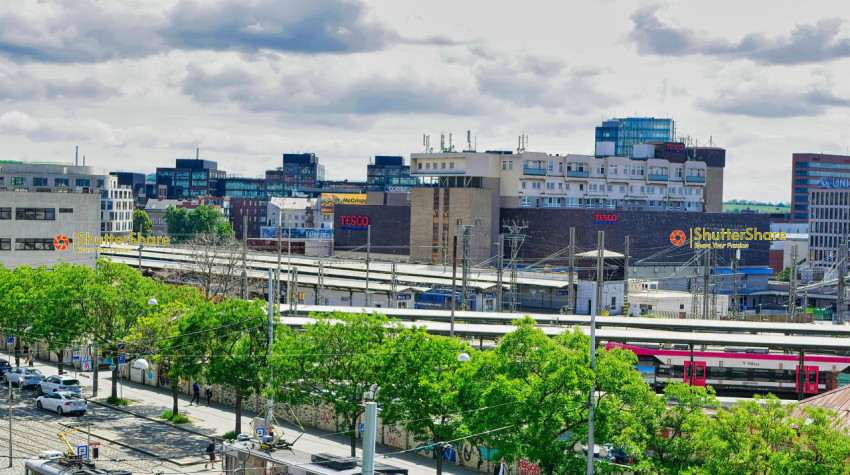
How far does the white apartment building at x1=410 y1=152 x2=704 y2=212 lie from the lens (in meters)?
154

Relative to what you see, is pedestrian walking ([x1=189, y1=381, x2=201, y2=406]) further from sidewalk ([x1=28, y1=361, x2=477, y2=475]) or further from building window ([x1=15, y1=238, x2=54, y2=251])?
building window ([x1=15, y1=238, x2=54, y2=251])

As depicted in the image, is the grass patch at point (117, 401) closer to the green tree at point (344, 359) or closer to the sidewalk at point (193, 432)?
the sidewalk at point (193, 432)

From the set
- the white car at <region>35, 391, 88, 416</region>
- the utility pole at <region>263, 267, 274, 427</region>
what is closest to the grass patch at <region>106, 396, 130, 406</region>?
the white car at <region>35, 391, 88, 416</region>

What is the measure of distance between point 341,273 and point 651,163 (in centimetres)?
6940

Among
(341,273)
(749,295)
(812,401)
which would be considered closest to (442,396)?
(812,401)

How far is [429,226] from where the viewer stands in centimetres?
15388

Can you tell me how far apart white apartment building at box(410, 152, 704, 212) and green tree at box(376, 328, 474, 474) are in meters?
109

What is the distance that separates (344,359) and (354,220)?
128 metres

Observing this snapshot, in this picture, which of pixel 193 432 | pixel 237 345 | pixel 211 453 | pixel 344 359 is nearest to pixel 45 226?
pixel 193 432

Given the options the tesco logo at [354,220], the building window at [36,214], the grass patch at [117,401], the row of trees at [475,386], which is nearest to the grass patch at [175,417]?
the row of trees at [475,386]

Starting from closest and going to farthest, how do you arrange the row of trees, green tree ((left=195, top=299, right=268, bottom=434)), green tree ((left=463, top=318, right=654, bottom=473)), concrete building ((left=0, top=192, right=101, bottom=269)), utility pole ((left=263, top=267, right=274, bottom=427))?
the row of trees < green tree ((left=463, top=318, right=654, bottom=473)) < utility pole ((left=263, top=267, right=274, bottom=427)) < green tree ((left=195, top=299, right=268, bottom=434)) < concrete building ((left=0, top=192, right=101, bottom=269))

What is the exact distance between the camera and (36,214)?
103 m

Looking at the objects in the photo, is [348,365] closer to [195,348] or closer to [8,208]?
[195,348]

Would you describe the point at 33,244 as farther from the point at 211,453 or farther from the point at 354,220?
the point at 354,220
